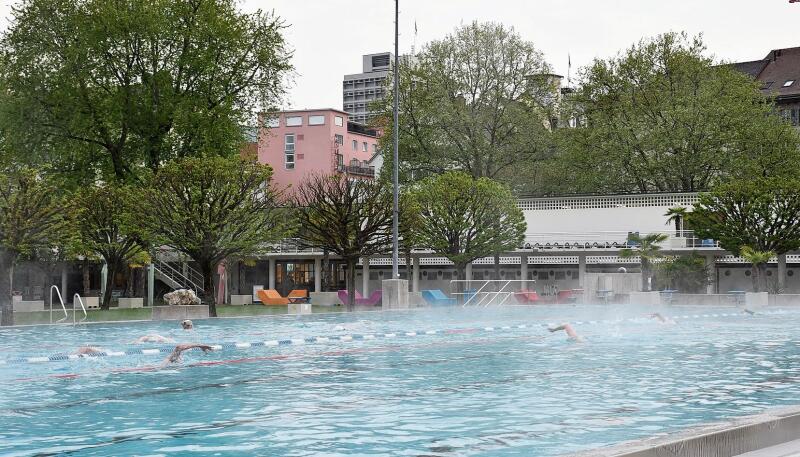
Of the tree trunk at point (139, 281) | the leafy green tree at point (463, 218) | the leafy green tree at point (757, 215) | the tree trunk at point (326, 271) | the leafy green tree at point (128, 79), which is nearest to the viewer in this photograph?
the leafy green tree at point (128, 79)

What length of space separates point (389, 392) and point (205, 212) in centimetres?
2438

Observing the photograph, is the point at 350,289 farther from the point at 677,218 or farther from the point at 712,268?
the point at 712,268

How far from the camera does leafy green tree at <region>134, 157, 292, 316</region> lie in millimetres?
37969

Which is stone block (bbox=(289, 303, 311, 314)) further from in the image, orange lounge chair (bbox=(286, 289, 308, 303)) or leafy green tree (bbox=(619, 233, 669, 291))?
leafy green tree (bbox=(619, 233, 669, 291))

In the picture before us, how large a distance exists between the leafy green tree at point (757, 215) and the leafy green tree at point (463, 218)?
11.2 metres

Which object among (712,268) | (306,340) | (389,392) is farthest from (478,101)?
(389,392)

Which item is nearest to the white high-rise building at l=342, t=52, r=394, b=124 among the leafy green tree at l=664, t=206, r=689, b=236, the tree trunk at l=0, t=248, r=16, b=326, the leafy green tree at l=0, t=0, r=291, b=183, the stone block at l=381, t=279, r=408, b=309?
the leafy green tree at l=664, t=206, r=689, b=236

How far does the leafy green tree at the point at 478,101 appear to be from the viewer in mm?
68000

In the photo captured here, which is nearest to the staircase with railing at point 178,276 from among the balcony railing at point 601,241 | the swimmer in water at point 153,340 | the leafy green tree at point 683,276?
the balcony railing at point 601,241

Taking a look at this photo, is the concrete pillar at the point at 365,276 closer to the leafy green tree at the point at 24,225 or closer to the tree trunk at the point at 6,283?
the leafy green tree at the point at 24,225

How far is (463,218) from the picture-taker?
2264 inches

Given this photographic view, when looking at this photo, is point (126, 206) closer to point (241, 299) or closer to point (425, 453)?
point (241, 299)

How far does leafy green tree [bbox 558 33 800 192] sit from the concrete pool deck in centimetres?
5730

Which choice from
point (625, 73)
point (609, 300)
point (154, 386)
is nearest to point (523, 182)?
point (625, 73)
